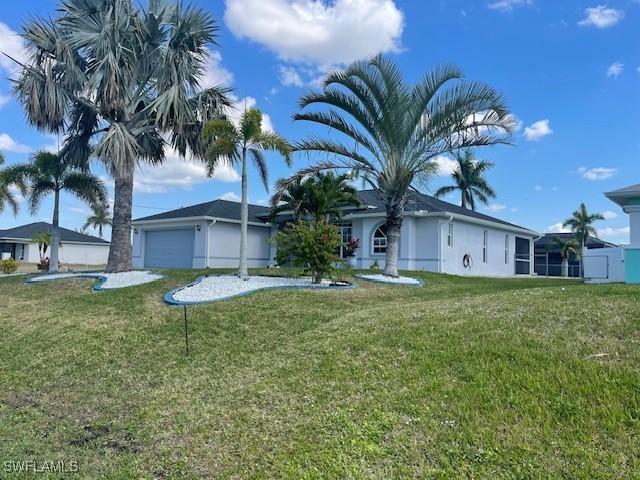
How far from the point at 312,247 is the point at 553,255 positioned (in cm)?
3280

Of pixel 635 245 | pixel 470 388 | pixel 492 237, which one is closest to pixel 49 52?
pixel 470 388

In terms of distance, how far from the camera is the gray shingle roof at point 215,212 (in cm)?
2581

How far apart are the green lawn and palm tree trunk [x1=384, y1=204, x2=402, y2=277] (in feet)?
19.3

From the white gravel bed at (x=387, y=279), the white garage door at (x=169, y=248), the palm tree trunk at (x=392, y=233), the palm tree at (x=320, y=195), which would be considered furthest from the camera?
the white garage door at (x=169, y=248)

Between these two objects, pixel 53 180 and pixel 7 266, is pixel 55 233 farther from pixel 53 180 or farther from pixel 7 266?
pixel 7 266

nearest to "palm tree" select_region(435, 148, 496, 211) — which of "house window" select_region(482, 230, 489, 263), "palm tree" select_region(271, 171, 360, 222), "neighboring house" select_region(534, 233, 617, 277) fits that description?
"neighboring house" select_region(534, 233, 617, 277)

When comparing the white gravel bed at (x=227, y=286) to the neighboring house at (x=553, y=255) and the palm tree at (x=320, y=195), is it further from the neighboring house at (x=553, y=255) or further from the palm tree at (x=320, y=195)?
the neighboring house at (x=553, y=255)

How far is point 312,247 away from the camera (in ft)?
39.0

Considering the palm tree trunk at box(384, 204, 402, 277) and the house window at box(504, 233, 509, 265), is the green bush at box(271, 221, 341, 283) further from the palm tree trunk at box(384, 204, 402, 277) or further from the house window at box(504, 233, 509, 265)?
the house window at box(504, 233, 509, 265)

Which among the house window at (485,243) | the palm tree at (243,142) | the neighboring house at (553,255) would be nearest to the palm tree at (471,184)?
the neighboring house at (553,255)

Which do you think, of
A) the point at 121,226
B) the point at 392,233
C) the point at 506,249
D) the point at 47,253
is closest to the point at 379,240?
the point at 392,233

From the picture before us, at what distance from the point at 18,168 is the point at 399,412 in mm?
20369

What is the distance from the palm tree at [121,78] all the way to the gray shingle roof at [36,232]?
31759 millimetres

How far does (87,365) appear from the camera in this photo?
7094 millimetres
